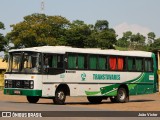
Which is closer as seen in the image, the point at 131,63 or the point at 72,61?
the point at 72,61

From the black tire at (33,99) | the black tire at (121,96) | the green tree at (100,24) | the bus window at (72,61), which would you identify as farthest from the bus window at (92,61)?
the green tree at (100,24)

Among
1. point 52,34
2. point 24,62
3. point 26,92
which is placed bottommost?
point 26,92

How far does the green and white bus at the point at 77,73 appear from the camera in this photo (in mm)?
24094

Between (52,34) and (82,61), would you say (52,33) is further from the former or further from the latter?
(82,61)

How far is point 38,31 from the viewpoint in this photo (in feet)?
260

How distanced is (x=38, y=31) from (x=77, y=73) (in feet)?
177

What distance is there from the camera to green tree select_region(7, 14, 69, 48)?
77688 mm

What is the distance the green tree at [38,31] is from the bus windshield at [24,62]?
51704 mm

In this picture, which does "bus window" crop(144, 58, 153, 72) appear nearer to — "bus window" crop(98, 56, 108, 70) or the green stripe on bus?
"bus window" crop(98, 56, 108, 70)

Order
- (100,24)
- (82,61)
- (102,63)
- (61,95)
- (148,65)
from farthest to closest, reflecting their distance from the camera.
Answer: (100,24) < (148,65) < (102,63) < (82,61) < (61,95)

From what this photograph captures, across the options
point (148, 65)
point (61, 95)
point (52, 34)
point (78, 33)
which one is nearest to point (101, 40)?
point (78, 33)

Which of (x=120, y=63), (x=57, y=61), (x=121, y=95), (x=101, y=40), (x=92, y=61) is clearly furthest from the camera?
(x=101, y=40)

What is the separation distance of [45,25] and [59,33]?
201 inches

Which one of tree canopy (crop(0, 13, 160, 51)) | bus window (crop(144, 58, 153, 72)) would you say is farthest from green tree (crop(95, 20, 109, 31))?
bus window (crop(144, 58, 153, 72))
